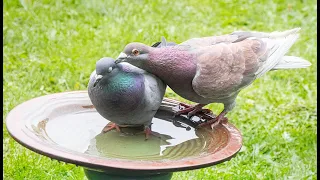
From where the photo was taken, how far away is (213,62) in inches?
128

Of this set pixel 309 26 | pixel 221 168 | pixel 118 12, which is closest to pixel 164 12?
pixel 118 12

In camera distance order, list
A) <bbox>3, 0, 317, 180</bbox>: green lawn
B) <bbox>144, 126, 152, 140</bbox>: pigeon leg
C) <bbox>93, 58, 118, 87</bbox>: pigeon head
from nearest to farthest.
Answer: <bbox>93, 58, 118, 87</bbox>: pigeon head
<bbox>144, 126, 152, 140</bbox>: pigeon leg
<bbox>3, 0, 317, 180</bbox>: green lawn

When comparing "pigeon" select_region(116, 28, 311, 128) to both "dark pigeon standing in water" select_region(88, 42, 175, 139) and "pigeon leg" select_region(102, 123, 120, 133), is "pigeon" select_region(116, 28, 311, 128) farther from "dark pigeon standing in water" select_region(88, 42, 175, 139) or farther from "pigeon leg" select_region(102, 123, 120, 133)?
"pigeon leg" select_region(102, 123, 120, 133)

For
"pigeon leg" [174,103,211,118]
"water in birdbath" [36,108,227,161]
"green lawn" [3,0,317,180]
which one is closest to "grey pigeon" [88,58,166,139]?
A: "water in birdbath" [36,108,227,161]

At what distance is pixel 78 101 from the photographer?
3.40 m

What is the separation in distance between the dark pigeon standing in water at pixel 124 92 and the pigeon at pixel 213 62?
6 cm

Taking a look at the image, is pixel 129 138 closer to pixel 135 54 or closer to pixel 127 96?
pixel 127 96

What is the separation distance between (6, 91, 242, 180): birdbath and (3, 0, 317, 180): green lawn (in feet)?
3.56

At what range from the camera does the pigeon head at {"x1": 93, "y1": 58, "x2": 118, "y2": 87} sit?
288cm

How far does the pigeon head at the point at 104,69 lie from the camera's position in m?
2.88

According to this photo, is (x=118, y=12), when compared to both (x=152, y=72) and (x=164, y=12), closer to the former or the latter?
(x=164, y=12)

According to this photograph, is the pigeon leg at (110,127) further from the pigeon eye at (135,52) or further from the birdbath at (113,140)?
the pigeon eye at (135,52)

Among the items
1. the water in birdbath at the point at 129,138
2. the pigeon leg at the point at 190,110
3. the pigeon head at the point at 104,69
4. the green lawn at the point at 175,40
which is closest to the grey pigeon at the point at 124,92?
the pigeon head at the point at 104,69

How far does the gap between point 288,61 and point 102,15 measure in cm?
373
